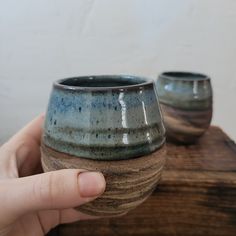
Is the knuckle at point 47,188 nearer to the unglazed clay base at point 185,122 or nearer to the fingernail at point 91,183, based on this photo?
the fingernail at point 91,183

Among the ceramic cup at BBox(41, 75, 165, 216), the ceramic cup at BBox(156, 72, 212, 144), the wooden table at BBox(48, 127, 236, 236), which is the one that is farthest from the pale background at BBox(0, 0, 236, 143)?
the ceramic cup at BBox(41, 75, 165, 216)

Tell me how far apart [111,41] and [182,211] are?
501mm

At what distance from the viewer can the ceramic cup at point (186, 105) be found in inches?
23.0

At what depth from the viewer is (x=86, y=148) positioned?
0.99 ft

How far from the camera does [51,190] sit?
1.01 ft

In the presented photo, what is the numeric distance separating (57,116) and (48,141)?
3cm

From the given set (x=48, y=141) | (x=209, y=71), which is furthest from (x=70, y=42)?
(x=48, y=141)

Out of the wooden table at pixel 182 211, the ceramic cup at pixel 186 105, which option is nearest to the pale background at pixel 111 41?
the ceramic cup at pixel 186 105

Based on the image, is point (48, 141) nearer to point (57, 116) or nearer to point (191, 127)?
point (57, 116)

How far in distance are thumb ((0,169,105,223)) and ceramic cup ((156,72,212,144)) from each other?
0.32 m

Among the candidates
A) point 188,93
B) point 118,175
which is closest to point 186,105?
point 188,93

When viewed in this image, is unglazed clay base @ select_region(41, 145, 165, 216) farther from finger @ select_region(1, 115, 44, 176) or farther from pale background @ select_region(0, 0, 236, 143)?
pale background @ select_region(0, 0, 236, 143)

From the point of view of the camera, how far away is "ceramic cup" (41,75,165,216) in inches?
11.8

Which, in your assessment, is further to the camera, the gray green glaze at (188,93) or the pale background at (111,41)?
the pale background at (111,41)
